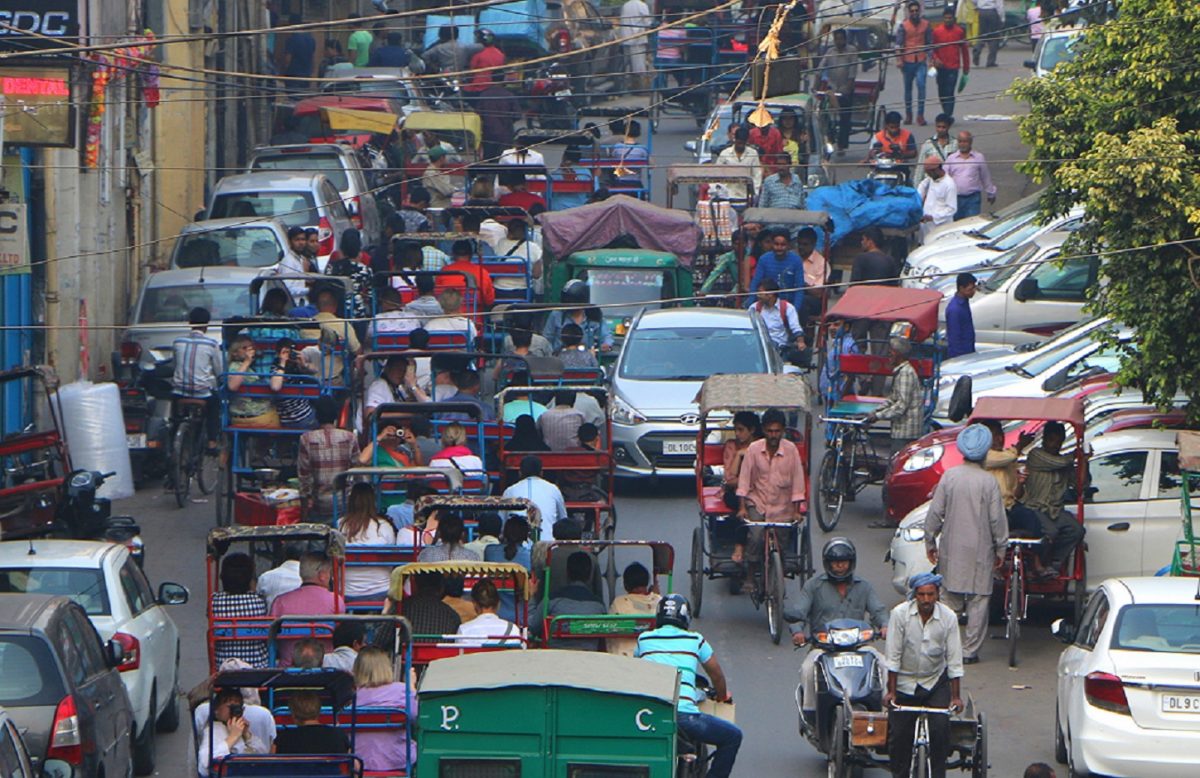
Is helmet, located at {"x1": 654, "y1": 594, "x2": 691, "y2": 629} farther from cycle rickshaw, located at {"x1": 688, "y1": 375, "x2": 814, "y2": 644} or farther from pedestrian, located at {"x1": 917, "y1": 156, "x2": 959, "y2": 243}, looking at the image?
pedestrian, located at {"x1": 917, "y1": 156, "x2": 959, "y2": 243}

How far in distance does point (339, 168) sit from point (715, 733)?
19258 mm

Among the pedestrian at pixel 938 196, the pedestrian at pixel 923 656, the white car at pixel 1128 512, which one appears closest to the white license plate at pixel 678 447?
the white car at pixel 1128 512

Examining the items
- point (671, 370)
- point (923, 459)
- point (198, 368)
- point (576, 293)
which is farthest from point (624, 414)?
point (198, 368)

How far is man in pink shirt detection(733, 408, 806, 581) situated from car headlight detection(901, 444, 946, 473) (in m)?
2.20

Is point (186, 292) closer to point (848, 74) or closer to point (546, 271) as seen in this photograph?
point (546, 271)

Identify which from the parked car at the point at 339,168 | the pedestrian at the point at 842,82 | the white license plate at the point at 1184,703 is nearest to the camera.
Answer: the white license plate at the point at 1184,703

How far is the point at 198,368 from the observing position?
20078 millimetres

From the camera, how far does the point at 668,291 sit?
2431 centimetres

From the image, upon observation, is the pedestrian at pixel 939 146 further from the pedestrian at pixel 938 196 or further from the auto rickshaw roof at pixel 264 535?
A: the auto rickshaw roof at pixel 264 535

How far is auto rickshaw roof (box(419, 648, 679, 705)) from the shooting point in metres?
10.0

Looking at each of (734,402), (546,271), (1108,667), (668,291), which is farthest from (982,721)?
(546,271)

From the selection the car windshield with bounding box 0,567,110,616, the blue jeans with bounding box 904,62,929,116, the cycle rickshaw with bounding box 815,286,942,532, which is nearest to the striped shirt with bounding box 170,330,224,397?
the cycle rickshaw with bounding box 815,286,942,532

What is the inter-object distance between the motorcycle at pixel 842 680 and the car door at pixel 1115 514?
4080 millimetres

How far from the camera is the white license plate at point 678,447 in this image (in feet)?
65.5
